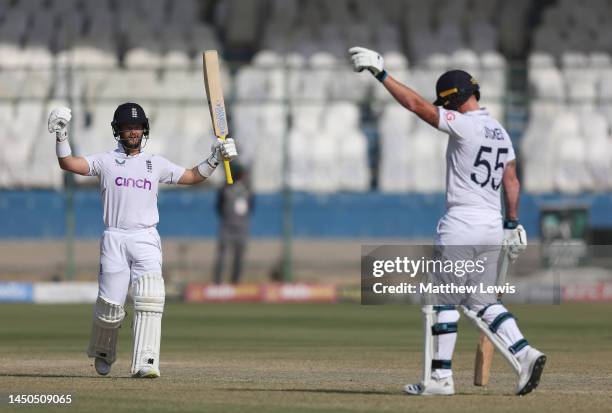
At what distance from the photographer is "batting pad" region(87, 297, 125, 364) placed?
10.4 m

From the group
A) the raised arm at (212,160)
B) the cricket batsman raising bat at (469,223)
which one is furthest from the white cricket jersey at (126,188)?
the cricket batsman raising bat at (469,223)

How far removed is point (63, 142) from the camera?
10.2 m

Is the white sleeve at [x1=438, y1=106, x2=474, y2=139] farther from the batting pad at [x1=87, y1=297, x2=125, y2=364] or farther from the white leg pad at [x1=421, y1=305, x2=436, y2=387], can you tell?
the batting pad at [x1=87, y1=297, x2=125, y2=364]

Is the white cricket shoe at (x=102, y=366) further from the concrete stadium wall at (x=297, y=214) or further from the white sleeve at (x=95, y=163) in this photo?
the concrete stadium wall at (x=297, y=214)

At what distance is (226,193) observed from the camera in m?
22.6

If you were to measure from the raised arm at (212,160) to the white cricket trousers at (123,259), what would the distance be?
0.47 metres

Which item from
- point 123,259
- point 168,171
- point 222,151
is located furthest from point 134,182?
point 222,151

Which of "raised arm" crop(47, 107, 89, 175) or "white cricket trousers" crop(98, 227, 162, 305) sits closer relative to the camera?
"raised arm" crop(47, 107, 89, 175)

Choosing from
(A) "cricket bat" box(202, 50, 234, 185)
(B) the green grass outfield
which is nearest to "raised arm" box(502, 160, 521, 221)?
(B) the green grass outfield

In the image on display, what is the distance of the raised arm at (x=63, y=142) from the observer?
10.1m

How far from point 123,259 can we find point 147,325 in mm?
510

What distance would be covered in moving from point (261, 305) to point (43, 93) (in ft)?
18.9

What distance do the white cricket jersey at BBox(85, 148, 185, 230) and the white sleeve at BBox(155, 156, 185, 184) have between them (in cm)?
5

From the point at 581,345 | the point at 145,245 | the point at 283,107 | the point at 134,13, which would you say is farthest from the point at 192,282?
the point at 145,245
